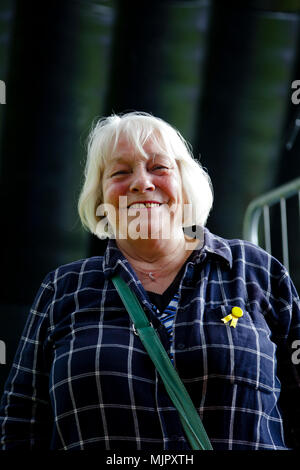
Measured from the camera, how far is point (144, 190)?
138 centimetres

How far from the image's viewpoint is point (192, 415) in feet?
3.68

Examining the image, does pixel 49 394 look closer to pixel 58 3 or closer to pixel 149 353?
pixel 149 353

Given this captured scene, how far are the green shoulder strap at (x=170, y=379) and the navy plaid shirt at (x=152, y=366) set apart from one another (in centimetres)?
2

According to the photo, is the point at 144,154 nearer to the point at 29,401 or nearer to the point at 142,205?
the point at 142,205

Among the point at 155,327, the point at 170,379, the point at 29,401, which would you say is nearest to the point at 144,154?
the point at 155,327

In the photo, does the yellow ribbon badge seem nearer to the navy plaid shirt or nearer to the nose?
the navy plaid shirt

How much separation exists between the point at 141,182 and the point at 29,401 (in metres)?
0.62

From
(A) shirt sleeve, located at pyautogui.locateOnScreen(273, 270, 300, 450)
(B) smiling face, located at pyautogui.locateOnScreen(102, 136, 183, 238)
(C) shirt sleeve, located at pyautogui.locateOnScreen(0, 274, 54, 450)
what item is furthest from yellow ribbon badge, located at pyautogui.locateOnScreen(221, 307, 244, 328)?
(C) shirt sleeve, located at pyautogui.locateOnScreen(0, 274, 54, 450)

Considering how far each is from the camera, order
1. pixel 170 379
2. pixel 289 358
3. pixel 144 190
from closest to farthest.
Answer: pixel 170 379
pixel 289 358
pixel 144 190

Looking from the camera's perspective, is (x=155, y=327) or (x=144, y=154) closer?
(x=155, y=327)

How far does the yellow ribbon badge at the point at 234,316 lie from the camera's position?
1219mm

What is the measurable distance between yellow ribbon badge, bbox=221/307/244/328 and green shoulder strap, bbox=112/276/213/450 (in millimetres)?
162

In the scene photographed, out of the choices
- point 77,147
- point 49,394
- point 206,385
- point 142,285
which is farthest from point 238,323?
point 77,147

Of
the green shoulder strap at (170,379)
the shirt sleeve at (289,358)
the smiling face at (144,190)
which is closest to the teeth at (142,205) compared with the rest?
the smiling face at (144,190)
